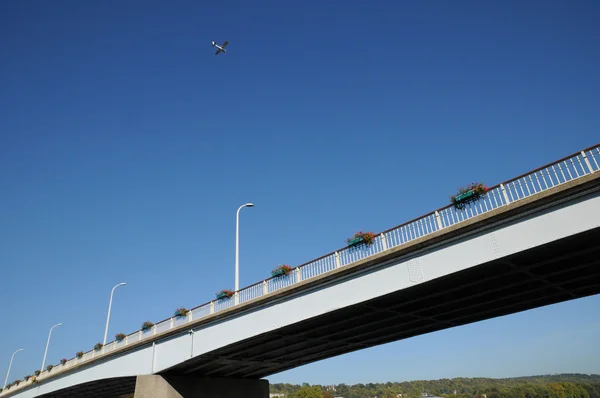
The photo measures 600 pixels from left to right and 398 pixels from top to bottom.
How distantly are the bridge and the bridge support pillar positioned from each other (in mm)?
78

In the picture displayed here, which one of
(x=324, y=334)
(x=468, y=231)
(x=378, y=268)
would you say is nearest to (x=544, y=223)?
(x=468, y=231)

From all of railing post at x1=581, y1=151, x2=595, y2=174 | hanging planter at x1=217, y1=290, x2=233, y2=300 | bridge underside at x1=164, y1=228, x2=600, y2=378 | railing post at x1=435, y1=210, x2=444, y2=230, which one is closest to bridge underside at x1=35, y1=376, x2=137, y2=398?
bridge underside at x1=164, y1=228, x2=600, y2=378

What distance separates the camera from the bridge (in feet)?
49.0

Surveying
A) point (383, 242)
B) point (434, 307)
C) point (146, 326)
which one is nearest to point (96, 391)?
point (146, 326)

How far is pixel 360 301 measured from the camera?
19250 millimetres

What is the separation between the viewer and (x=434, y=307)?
73.2ft

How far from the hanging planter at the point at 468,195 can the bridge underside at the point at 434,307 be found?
101 inches

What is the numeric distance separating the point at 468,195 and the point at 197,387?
24529 millimetres

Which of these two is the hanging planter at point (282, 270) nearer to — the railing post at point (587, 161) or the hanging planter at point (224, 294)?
the hanging planter at point (224, 294)

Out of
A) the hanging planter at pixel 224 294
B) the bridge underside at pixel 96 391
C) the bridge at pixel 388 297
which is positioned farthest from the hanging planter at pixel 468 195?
the bridge underside at pixel 96 391

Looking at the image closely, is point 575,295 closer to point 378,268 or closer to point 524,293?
point 524,293

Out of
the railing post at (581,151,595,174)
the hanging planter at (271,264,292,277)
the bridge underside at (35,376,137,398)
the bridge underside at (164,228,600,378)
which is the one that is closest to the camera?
the railing post at (581,151,595,174)

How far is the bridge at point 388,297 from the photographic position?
49.0 feet

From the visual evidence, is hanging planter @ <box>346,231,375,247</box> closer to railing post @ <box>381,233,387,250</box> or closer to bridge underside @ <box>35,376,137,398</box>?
railing post @ <box>381,233,387,250</box>
